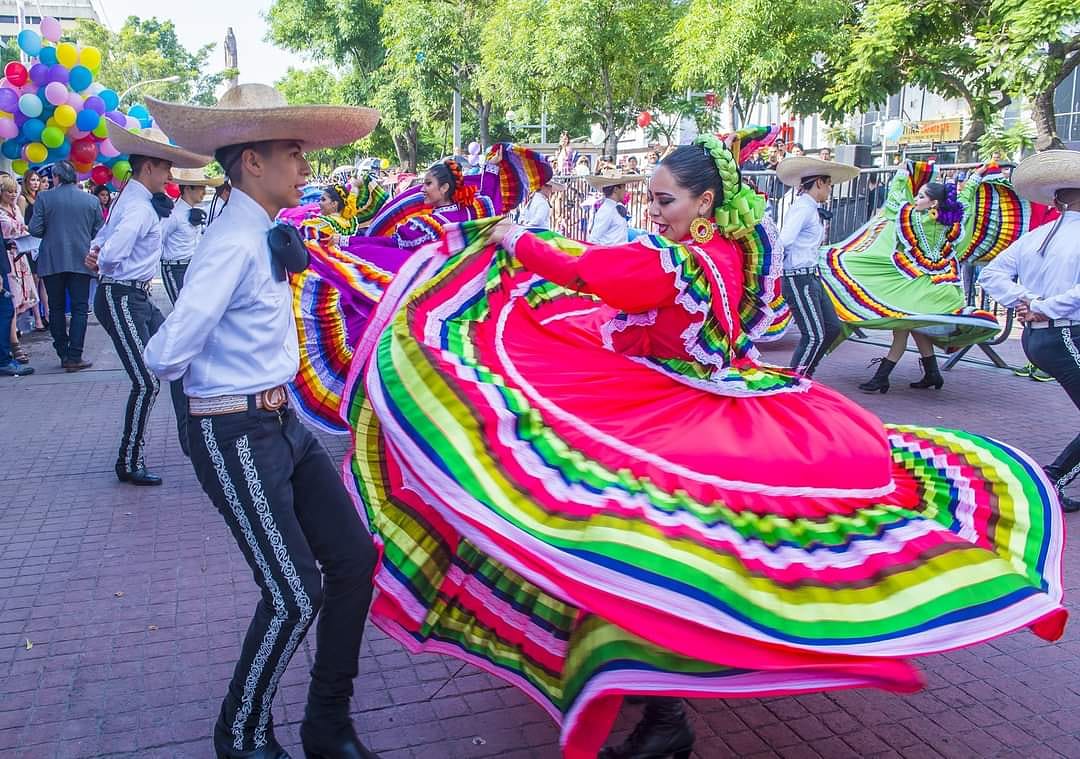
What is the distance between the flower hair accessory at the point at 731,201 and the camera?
11.1 feet

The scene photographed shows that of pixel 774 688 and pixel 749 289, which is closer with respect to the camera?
pixel 774 688

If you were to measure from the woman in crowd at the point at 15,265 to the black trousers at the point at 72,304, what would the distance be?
1.32 ft

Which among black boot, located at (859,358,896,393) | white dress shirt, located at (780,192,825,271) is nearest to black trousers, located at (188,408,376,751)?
white dress shirt, located at (780,192,825,271)

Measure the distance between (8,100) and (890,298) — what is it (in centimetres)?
893

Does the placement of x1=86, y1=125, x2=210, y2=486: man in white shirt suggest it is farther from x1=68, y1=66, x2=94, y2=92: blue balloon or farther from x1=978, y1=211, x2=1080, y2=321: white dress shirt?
x1=978, y1=211, x2=1080, y2=321: white dress shirt

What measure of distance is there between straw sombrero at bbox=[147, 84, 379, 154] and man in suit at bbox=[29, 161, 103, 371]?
7.47 metres

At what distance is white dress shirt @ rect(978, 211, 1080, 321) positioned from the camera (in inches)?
214

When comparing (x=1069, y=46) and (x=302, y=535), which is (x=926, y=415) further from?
(x=1069, y=46)

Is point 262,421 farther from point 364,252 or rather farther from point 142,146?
point 364,252

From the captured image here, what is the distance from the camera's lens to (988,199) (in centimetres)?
832

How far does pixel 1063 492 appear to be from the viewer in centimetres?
585

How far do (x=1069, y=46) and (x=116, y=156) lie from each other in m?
15.3

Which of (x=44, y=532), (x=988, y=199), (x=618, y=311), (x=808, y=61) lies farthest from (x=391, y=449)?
(x=808, y=61)

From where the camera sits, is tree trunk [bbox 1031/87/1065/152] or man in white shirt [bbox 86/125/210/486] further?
tree trunk [bbox 1031/87/1065/152]
